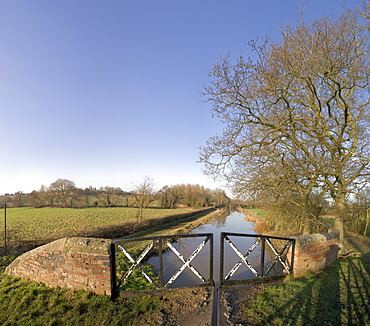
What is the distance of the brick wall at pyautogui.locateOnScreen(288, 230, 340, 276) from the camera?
526 centimetres

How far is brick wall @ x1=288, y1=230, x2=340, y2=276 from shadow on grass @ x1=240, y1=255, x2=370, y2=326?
0.79 ft

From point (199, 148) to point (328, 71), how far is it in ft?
16.2

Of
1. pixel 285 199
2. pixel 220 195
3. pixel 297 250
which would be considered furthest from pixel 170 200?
pixel 297 250

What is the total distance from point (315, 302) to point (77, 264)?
15.2ft

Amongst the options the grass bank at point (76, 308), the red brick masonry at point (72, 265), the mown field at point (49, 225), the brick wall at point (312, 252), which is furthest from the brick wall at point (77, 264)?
the mown field at point (49, 225)

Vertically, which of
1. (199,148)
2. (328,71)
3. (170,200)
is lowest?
(170,200)

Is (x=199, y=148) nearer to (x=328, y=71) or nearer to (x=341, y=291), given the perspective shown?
(x=328, y=71)

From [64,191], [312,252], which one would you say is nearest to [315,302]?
[312,252]

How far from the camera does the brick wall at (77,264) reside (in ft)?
13.4

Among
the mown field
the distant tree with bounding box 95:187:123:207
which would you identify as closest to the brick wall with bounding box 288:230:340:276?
the mown field

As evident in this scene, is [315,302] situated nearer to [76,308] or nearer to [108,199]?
[76,308]

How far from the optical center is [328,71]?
251 inches

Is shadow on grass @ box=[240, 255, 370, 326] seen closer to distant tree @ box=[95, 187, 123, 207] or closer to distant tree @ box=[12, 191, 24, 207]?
distant tree @ box=[95, 187, 123, 207]

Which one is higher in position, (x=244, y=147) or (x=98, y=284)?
(x=244, y=147)
